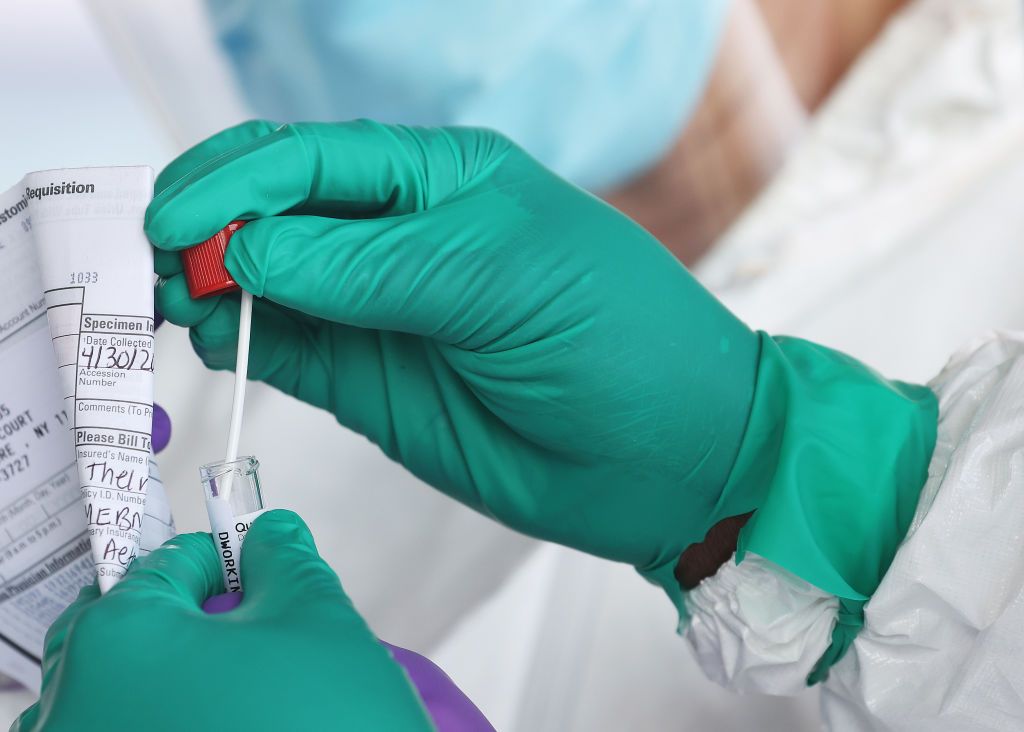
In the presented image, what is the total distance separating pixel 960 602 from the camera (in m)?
0.57

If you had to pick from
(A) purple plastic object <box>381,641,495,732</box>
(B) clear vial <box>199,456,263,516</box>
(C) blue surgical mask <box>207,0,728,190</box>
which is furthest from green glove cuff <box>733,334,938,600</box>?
(C) blue surgical mask <box>207,0,728,190</box>

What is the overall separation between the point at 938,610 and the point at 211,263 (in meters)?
0.52

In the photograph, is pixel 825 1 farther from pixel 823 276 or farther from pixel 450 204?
pixel 450 204

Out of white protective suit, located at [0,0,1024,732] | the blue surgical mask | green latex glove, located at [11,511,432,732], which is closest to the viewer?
green latex glove, located at [11,511,432,732]

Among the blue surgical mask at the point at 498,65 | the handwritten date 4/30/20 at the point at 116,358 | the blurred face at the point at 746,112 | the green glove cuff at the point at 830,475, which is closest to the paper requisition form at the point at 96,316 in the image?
the handwritten date 4/30/20 at the point at 116,358

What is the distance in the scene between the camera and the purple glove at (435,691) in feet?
1.61

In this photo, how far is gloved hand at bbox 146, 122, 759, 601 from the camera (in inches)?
21.2

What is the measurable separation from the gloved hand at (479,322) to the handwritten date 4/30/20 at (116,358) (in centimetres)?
6

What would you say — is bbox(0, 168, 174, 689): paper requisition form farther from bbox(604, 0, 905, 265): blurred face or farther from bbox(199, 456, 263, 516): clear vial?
bbox(604, 0, 905, 265): blurred face

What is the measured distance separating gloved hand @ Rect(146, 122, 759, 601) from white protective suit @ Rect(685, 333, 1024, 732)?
83 millimetres

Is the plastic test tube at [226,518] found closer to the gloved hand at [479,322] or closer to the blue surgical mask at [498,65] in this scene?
the gloved hand at [479,322]

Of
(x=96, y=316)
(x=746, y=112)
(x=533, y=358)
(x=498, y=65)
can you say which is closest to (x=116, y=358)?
(x=96, y=316)

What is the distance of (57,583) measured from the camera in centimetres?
61

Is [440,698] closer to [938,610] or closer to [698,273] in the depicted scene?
[938,610]
